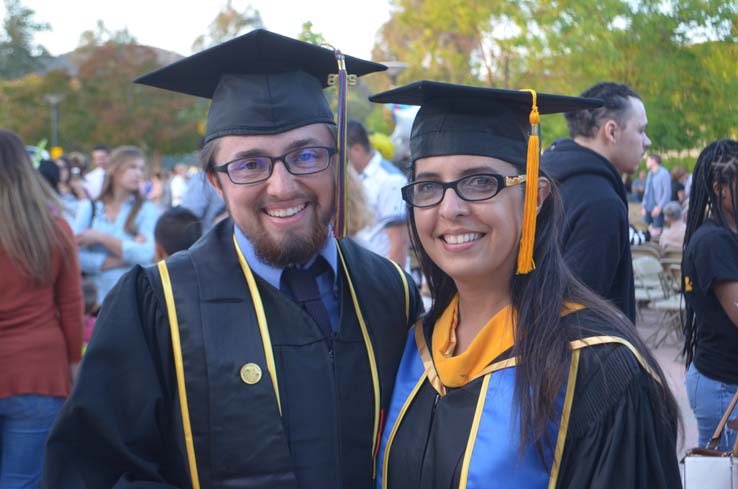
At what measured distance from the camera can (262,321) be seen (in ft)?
6.94

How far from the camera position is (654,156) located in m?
12.2

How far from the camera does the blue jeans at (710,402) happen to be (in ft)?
11.8

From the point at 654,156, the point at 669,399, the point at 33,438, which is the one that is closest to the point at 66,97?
the point at 654,156

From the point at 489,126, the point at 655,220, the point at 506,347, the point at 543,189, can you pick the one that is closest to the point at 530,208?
the point at 543,189

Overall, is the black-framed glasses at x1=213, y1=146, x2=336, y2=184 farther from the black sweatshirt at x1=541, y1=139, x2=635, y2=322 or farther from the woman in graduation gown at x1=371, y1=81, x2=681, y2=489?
the black sweatshirt at x1=541, y1=139, x2=635, y2=322

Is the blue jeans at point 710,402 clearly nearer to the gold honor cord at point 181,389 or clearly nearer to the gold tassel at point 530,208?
the gold tassel at point 530,208

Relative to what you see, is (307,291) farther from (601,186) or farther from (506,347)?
(601,186)

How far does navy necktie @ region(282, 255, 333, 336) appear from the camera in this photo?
2.24 metres

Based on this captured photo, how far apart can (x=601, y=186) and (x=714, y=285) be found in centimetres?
66

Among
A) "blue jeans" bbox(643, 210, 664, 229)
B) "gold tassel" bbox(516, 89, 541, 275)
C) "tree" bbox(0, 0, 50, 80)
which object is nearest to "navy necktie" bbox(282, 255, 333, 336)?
"gold tassel" bbox(516, 89, 541, 275)

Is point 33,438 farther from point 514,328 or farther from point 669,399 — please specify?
point 669,399

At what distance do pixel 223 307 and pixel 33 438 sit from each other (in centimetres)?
192

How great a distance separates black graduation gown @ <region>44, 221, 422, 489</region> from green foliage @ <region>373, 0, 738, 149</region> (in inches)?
194

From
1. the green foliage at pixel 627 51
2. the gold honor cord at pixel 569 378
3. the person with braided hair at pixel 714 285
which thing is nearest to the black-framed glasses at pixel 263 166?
the gold honor cord at pixel 569 378
